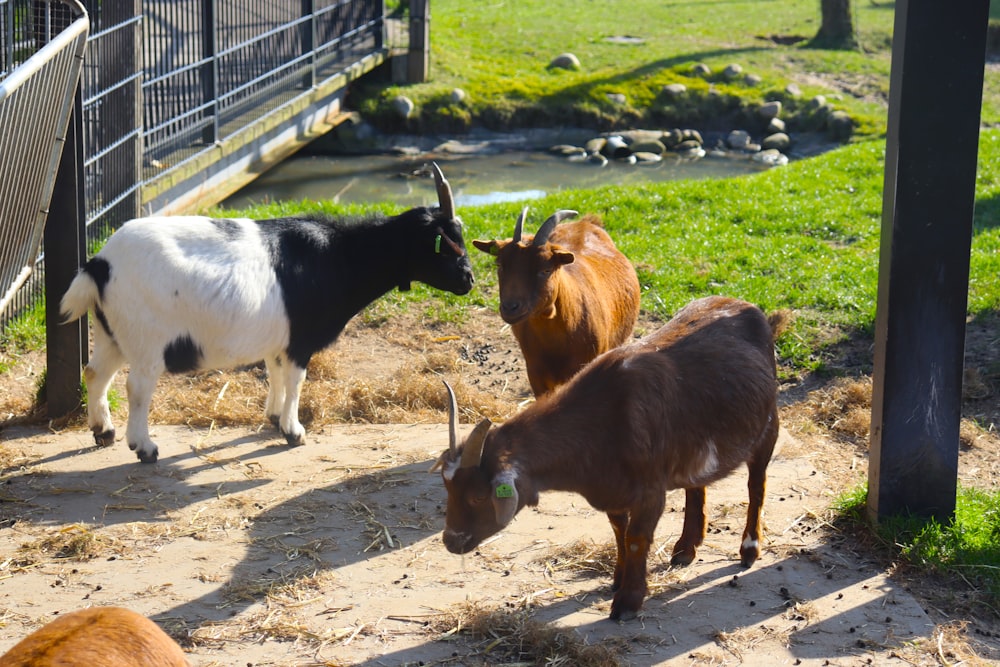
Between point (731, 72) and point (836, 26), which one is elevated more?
point (836, 26)

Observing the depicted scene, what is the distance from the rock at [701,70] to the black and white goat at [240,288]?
46.9 ft

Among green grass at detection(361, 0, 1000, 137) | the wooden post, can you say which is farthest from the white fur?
green grass at detection(361, 0, 1000, 137)

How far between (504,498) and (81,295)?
3.07 meters

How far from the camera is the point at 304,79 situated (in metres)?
15.7

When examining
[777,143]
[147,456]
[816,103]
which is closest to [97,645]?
[147,456]

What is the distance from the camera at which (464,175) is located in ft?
55.2

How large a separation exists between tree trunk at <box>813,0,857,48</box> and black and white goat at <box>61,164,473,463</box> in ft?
61.0

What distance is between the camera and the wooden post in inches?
211

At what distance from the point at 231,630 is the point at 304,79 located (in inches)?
472

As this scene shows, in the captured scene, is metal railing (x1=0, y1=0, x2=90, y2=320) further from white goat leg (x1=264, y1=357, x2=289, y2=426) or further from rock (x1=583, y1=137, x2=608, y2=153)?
rock (x1=583, y1=137, x2=608, y2=153)

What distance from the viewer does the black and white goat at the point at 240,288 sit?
250 inches

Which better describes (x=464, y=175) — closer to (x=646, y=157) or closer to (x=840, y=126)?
(x=646, y=157)

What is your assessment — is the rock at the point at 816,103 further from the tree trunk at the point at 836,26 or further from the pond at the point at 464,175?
the tree trunk at the point at 836,26

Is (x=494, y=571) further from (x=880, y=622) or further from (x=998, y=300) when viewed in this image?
(x=998, y=300)
